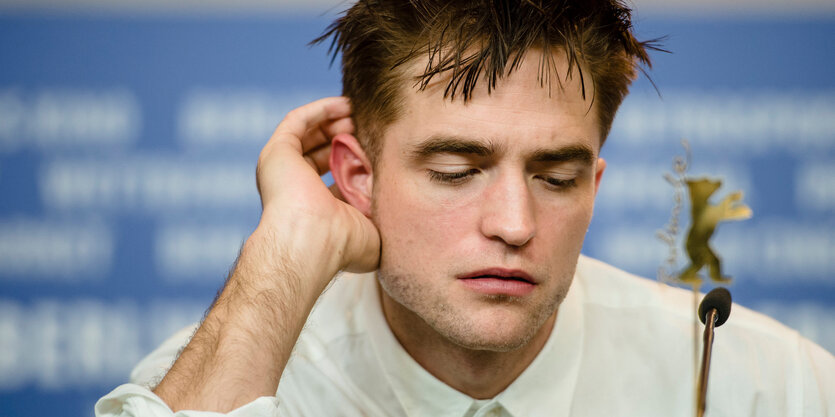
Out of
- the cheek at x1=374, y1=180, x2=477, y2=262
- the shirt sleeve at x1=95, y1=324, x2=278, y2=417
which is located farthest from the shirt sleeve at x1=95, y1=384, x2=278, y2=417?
the cheek at x1=374, y1=180, x2=477, y2=262

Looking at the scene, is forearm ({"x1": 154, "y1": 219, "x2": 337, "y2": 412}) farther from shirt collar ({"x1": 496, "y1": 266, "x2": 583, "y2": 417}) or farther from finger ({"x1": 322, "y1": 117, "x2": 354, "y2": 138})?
shirt collar ({"x1": 496, "y1": 266, "x2": 583, "y2": 417})

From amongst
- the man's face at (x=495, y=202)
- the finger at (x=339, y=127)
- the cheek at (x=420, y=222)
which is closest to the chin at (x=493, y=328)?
the man's face at (x=495, y=202)

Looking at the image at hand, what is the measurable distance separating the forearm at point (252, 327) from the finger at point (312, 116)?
1.20 feet

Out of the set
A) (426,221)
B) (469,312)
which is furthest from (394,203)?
(469,312)

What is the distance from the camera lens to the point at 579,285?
2.10 meters

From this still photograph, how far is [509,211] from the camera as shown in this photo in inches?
62.7

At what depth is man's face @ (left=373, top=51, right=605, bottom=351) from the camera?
1629 millimetres

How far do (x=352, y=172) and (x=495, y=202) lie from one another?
456 mm

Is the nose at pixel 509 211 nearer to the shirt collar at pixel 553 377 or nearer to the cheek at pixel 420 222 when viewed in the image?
the cheek at pixel 420 222

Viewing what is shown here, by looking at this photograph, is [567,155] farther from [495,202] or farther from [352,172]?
[352,172]

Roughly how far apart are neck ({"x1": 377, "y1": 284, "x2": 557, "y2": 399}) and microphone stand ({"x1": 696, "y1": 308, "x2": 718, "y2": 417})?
588 mm

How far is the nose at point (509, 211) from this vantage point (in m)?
1.58

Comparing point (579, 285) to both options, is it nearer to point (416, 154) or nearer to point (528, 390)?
point (528, 390)

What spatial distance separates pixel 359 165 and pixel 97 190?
5.57 ft
